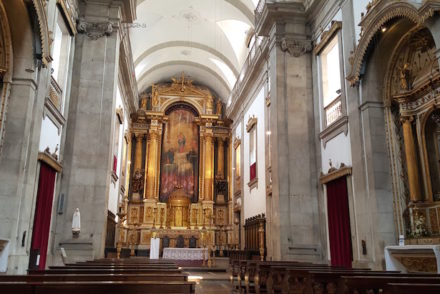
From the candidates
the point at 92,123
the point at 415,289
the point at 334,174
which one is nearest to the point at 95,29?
the point at 92,123

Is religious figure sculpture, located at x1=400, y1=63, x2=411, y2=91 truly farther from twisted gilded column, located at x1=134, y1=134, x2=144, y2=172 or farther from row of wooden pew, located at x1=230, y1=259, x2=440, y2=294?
twisted gilded column, located at x1=134, y1=134, x2=144, y2=172

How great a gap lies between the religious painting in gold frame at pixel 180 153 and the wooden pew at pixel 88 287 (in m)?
20.3

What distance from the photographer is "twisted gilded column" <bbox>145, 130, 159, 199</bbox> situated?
A: 880 inches

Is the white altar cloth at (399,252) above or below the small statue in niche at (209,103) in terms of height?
below

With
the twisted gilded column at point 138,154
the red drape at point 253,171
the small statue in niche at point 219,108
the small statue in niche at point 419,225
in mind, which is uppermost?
the small statue in niche at point 219,108

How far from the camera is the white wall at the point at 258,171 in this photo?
1545 centimetres

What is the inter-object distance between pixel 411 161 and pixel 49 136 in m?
8.01

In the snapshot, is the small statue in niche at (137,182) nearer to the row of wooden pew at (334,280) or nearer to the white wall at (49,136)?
the white wall at (49,136)

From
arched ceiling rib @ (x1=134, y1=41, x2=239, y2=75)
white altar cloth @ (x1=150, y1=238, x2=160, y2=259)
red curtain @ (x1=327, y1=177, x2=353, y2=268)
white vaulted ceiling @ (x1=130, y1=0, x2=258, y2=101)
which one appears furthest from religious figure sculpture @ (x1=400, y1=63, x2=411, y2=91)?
arched ceiling rib @ (x1=134, y1=41, x2=239, y2=75)

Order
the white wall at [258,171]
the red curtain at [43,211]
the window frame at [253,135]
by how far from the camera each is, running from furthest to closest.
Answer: the window frame at [253,135], the white wall at [258,171], the red curtain at [43,211]

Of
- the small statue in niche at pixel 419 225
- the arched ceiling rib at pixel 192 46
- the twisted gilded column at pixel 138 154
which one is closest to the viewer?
the small statue in niche at pixel 419 225

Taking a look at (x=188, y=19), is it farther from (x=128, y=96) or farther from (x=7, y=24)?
(x=7, y=24)

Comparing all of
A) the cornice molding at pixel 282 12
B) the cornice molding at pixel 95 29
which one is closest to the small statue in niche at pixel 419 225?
the cornice molding at pixel 282 12

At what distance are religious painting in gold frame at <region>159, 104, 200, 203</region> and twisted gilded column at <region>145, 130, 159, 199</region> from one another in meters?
0.57
